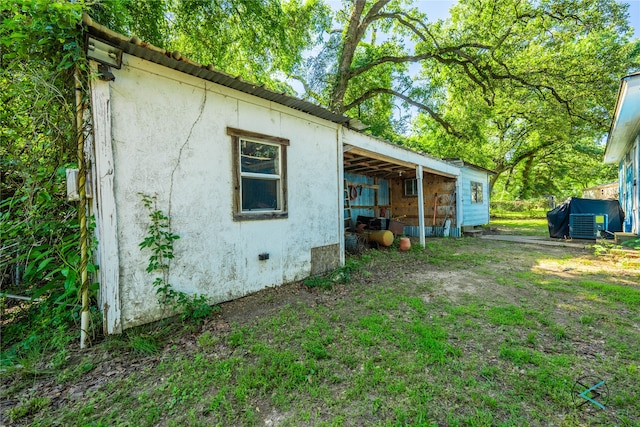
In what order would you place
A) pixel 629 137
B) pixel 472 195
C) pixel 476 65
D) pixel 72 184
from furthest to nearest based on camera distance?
1. pixel 472 195
2. pixel 476 65
3. pixel 629 137
4. pixel 72 184

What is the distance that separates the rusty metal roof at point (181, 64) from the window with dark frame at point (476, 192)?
10.9 m

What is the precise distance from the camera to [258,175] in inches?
169

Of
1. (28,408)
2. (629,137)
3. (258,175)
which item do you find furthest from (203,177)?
(629,137)

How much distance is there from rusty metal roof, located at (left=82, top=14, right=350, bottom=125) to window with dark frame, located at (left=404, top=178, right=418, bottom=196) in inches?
313

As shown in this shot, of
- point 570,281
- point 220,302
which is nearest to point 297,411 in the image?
point 220,302

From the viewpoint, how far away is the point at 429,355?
2596 mm

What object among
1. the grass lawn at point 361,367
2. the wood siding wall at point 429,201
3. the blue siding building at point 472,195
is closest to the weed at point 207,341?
the grass lawn at point 361,367

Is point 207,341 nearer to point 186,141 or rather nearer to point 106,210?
point 106,210

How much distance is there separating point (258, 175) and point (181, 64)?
176 centimetres

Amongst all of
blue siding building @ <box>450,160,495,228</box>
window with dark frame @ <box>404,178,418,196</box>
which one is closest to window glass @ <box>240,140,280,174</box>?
window with dark frame @ <box>404,178,418,196</box>

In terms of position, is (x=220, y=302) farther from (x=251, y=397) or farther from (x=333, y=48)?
(x=333, y=48)

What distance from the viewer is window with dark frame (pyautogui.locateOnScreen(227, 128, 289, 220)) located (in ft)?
13.0

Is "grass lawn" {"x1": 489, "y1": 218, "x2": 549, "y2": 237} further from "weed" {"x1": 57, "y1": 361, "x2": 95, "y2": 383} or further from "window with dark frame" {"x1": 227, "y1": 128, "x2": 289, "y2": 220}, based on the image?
"weed" {"x1": 57, "y1": 361, "x2": 95, "y2": 383}

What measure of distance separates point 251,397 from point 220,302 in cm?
191
